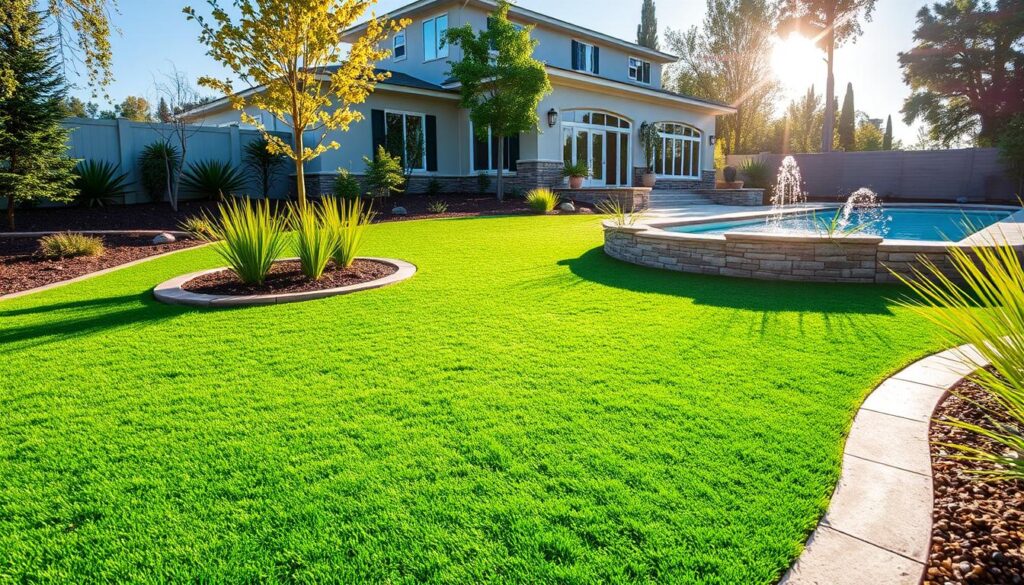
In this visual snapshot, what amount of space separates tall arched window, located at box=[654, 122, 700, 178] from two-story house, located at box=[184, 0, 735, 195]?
4 centimetres

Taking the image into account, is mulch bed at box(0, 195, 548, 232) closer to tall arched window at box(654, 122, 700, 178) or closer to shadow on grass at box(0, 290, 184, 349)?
shadow on grass at box(0, 290, 184, 349)

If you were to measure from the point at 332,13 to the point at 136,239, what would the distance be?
17.5 feet

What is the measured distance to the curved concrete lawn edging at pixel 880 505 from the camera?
5.87ft

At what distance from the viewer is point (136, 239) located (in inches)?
401

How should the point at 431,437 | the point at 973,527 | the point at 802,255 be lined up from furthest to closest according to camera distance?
the point at 802,255 < the point at 431,437 < the point at 973,527

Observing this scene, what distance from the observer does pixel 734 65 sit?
34.7 m

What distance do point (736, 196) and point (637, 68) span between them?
8848 mm

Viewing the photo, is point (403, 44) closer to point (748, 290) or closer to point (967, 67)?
point (748, 290)

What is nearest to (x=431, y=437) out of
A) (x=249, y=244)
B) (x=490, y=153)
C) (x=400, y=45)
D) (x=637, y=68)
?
(x=249, y=244)

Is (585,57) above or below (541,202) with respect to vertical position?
above

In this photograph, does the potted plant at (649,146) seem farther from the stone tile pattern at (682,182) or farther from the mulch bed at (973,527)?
the mulch bed at (973,527)

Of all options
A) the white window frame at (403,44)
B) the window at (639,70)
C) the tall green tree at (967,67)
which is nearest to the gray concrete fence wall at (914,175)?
the window at (639,70)

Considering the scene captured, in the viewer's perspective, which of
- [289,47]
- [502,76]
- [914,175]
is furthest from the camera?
[914,175]

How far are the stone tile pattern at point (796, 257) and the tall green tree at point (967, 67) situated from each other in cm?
2734
